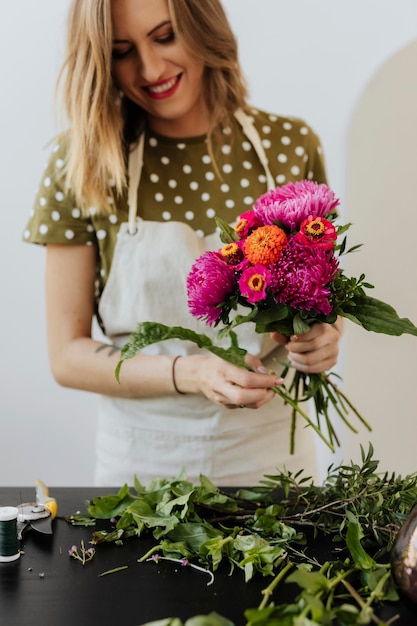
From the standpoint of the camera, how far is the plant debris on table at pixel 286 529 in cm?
90

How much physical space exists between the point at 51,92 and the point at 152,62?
700 mm

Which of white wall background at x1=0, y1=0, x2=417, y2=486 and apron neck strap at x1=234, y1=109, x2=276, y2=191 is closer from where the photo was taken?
apron neck strap at x1=234, y1=109, x2=276, y2=191

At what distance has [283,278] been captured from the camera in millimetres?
984

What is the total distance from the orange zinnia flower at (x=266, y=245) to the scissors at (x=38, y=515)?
1.53ft

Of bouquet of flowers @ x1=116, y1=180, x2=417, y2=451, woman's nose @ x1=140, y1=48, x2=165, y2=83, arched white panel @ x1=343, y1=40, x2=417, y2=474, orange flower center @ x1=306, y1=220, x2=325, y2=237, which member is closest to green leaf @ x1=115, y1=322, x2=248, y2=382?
bouquet of flowers @ x1=116, y1=180, x2=417, y2=451

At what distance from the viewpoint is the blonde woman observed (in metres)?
1.47

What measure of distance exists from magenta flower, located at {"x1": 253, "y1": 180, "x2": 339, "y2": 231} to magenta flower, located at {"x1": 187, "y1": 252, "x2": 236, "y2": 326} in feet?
0.28

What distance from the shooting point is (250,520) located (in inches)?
42.6

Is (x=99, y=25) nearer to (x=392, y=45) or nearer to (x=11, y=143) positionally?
(x=11, y=143)

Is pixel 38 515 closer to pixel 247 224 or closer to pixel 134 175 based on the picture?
pixel 247 224

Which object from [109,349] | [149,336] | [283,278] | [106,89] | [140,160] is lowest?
[109,349]

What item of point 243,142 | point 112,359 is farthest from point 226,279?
point 243,142

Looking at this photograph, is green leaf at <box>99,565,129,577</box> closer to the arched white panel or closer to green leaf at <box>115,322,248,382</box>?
green leaf at <box>115,322,248,382</box>

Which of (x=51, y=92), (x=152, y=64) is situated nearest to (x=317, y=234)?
(x=152, y=64)
